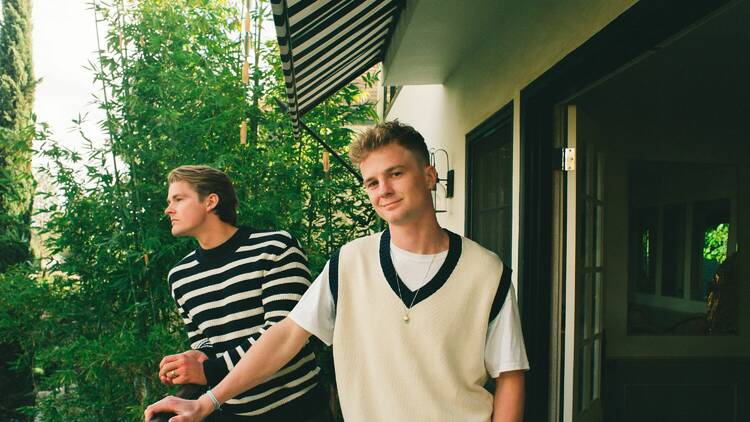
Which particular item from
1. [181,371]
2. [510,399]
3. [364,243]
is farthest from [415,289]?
[181,371]

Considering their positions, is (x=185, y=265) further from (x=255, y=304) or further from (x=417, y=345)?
(x=417, y=345)

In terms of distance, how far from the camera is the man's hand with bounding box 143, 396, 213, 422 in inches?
50.6

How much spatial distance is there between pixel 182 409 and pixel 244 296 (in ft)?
2.14

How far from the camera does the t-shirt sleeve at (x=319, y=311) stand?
146cm

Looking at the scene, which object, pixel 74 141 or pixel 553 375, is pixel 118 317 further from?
pixel 553 375

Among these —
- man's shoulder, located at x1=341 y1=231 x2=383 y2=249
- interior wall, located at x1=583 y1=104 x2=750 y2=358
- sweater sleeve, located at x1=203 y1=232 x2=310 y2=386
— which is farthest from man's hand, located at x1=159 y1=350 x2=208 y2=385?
interior wall, located at x1=583 y1=104 x2=750 y2=358

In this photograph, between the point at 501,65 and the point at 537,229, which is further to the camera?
the point at 501,65

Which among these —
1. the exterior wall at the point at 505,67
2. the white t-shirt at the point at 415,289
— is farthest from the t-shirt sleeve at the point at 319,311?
the exterior wall at the point at 505,67

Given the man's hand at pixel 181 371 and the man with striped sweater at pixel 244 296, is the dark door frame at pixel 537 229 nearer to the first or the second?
the man with striped sweater at pixel 244 296

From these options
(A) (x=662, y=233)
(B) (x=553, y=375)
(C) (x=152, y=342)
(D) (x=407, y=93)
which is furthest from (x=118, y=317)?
(A) (x=662, y=233)

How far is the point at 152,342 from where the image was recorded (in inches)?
139

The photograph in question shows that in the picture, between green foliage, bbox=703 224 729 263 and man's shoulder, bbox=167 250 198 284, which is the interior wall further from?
man's shoulder, bbox=167 250 198 284

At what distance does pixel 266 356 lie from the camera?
1.47 meters

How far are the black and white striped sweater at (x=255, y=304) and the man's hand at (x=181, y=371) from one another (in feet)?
0.89
